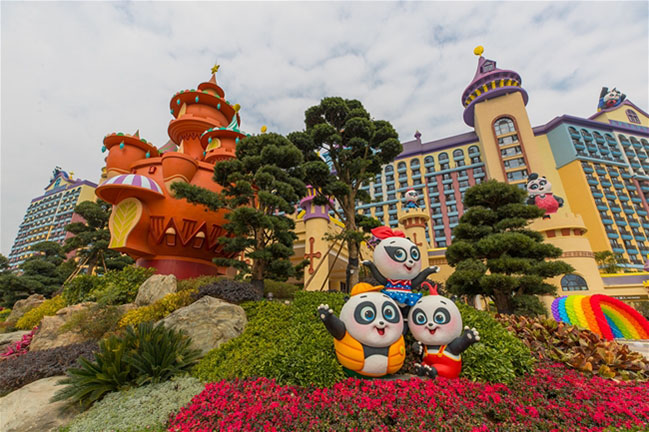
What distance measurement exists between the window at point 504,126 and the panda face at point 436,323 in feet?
149

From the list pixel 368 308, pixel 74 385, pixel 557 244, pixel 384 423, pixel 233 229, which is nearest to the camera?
pixel 384 423

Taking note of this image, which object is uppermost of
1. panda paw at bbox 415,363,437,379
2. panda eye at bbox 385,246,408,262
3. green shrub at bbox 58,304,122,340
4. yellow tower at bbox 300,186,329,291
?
yellow tower at bbox 300,186,329,291

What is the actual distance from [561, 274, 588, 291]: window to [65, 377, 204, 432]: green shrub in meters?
21.8

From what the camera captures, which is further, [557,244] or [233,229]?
[557,244]

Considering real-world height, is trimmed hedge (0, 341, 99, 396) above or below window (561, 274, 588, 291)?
below

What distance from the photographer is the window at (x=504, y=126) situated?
4069 centimetres

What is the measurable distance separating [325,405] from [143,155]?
44.3 ft

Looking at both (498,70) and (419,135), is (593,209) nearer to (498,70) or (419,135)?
(498,70)

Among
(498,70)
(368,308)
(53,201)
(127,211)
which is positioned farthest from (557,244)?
(53,201)

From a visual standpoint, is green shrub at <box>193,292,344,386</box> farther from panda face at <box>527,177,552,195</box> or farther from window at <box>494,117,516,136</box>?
window at <box>494,117,516,136</box>

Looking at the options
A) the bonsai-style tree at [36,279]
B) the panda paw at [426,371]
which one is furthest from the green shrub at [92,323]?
the bonsai-style tree at [36,279]

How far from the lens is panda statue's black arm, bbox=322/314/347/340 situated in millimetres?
4016

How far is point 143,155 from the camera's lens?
12.8 metres

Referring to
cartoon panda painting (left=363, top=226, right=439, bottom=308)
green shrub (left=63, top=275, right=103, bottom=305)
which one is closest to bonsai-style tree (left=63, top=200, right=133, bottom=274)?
green shrub (left=63, top=275, right=103, bottom=305)
